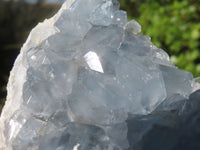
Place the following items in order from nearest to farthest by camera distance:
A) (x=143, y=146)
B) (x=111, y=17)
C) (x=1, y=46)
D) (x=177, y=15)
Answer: (x=143, y=146) < (x=111, y=17) < (x=177, y=15) < (x=1, y=46)

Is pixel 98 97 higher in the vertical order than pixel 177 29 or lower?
higher

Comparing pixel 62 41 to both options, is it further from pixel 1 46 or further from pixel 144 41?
pixel 1 46

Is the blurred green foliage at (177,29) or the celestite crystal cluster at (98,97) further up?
the celestite crystal cluster at (98,97)

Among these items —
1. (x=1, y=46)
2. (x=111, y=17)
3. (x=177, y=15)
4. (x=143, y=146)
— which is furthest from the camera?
(x=1, y=46)

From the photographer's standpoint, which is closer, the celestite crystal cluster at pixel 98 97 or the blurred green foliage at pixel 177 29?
the celestite crystal cluster at pixel 98 97

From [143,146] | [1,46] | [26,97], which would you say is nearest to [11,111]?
[26,97]

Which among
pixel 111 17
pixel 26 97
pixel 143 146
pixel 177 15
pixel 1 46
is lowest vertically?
pixel 1 46
